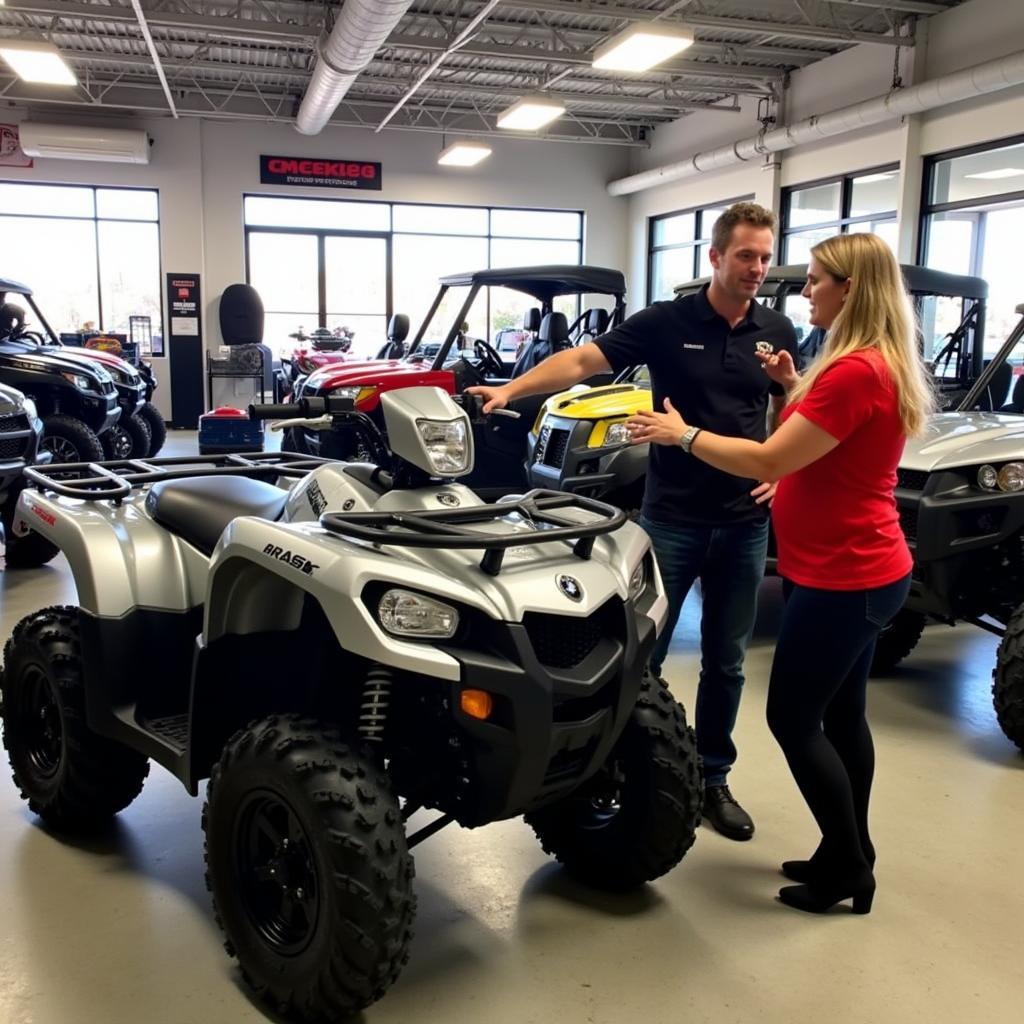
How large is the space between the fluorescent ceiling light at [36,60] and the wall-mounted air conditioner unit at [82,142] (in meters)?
2.76

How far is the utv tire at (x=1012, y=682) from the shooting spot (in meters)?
3.41

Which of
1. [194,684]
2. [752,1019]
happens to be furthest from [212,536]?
[752,1019]

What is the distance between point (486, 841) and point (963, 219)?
9435mm

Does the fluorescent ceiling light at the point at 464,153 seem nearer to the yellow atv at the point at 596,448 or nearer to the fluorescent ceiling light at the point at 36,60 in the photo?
the fluorescent ceiling light at the point at 36,60

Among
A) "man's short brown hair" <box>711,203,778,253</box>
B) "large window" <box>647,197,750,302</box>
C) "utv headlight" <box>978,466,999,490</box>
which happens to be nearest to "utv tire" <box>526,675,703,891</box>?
"man's short brown hair" <box>711,203,778,253</box>

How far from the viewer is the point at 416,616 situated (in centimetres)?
184

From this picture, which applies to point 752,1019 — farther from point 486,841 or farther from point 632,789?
point 486,841

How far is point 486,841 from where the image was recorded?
284 centimetres

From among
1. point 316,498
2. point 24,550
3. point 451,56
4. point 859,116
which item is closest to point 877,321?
point 316,498

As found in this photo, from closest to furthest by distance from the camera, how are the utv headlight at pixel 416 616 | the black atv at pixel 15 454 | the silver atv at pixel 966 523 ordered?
the utv headlight at pixel 416 616 < the silver atv at pixel 966 523 < the black atv at pixel 15 454

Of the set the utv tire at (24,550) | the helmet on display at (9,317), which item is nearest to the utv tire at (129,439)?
the helmet on display at (9,317)

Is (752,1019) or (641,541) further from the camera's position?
(641,541)

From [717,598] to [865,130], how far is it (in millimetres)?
9832

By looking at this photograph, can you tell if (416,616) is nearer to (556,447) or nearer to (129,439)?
(556,447)
